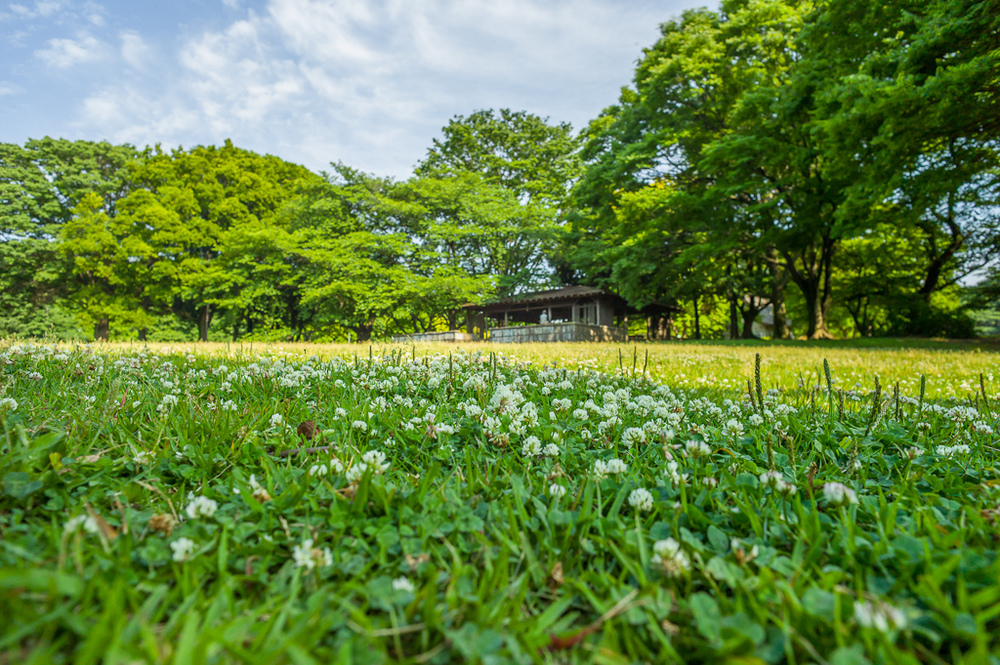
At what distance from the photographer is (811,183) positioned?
1752 cm

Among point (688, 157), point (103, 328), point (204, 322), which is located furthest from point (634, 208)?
point (103, 328)

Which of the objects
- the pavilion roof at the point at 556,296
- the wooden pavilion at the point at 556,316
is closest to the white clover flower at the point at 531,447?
the wooden pavilion at the point at 556,316

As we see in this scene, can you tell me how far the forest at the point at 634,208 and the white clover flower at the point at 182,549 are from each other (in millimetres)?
14537

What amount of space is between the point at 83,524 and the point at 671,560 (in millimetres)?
1519

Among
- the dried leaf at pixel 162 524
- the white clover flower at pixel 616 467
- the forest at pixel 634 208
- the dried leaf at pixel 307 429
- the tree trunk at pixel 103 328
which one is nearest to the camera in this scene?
the dried leaf at pixel 162 524

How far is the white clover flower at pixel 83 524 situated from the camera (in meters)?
1.09

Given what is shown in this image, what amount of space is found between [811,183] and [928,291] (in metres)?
11.4

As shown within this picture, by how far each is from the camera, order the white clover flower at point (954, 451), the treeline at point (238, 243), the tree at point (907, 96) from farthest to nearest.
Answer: the treeline at point (238, 243)
the tree at point (907, 96)
the white clover flower at point (954, 451)

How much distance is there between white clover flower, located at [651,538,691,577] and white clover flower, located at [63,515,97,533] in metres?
1.44

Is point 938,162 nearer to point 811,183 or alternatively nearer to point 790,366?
point 811,183

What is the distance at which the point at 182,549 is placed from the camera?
3.67ft

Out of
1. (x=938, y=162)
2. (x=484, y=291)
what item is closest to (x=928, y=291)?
(x=938, y=162)

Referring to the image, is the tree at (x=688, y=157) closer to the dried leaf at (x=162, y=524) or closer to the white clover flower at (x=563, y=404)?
the white clover flower at (x=563, y=404)

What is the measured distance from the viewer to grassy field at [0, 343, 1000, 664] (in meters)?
0.91
